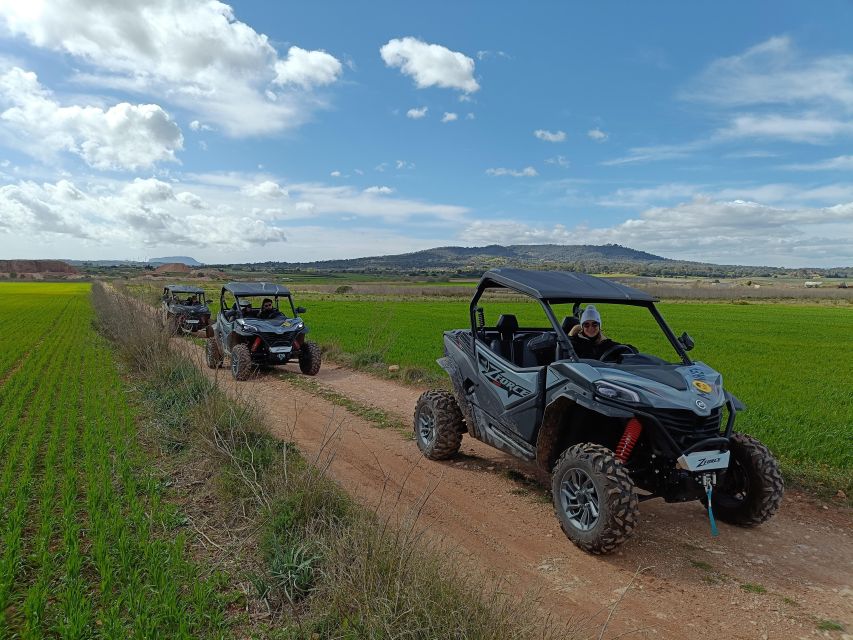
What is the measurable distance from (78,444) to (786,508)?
27.3 feet

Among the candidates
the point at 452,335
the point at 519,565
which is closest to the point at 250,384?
the point at 452,335

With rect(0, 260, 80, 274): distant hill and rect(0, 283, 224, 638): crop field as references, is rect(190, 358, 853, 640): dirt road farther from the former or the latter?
rect(0, 260, 80, 274): distant hill

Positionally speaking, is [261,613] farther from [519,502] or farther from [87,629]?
[519,502]

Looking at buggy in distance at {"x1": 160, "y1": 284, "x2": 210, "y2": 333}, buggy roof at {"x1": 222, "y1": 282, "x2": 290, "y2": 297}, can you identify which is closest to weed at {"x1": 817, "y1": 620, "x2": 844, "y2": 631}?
buggy roof at {"x1": 222, "y1": 282, "x2": 290, "y2": 297}

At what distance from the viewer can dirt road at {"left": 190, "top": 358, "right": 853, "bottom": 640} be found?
12.3ft

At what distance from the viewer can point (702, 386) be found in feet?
15.1

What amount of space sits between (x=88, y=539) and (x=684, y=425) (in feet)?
16.1

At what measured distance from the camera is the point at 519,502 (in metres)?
5.66

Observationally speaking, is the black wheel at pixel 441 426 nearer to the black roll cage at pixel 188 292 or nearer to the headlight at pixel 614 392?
the headlight at pixel 614 392

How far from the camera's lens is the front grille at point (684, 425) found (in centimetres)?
444

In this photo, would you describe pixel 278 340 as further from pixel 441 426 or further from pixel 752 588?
pixel 752 588

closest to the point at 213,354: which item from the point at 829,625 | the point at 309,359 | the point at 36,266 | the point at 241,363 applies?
the point at 241,363

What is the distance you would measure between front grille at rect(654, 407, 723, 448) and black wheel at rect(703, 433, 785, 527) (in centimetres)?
42

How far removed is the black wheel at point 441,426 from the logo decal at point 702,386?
2.95 meters
